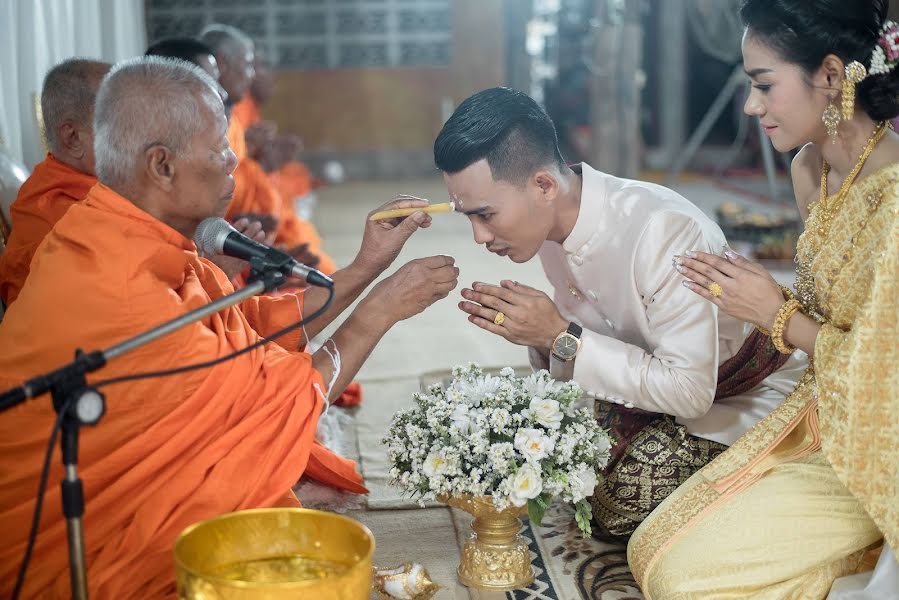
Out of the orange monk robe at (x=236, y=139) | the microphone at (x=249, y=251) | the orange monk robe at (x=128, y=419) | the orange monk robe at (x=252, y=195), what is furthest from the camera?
the orange monk robe at (x=252, y=195)

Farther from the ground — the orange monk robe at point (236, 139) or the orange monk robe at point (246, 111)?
the orange monk robe at point (236, 139)

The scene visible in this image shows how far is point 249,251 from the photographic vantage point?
2070mm

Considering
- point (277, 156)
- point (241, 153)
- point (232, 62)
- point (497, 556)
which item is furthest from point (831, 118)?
point (277, 156)

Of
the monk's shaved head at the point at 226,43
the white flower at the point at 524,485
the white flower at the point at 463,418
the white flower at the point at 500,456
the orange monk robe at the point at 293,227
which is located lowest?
the orange monk robe at the point at 293,227

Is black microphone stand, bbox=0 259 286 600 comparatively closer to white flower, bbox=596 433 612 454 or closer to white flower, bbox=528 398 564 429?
white flower, bbox=528 398 564 429

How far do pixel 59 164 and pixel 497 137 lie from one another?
1487 millimetres

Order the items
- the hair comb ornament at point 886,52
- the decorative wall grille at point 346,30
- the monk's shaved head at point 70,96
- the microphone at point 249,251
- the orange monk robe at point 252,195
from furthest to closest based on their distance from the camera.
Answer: the decorative wall grille at point 346,30 → the orange monk robe at point 252,195 → the monk's shaved head at point 70,96 → the hair comb ornament at point 886,52 → the microphone at point 249,251

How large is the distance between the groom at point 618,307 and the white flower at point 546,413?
0.67ft

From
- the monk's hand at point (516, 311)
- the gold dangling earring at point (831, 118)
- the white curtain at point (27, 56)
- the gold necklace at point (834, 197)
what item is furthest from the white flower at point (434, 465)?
the white curtain at point (27, 56)

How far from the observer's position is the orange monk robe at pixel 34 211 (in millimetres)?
3221

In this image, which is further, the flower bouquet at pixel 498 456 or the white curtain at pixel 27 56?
the white curtain at pixel 27 56

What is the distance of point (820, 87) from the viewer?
2.48m

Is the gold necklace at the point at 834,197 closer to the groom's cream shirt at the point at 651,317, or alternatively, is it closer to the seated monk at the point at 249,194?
the groom's cream shirt at the point at 651,317

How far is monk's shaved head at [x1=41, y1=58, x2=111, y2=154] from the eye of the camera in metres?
3.40
